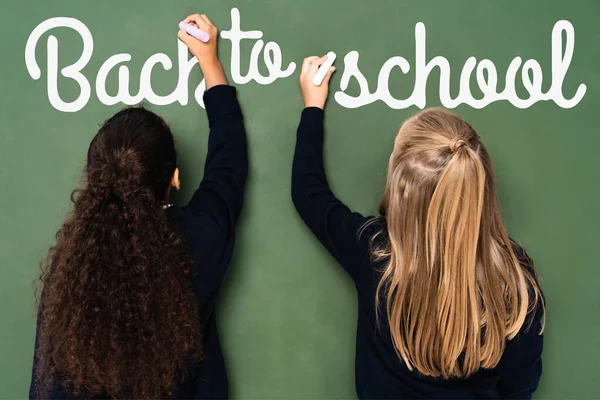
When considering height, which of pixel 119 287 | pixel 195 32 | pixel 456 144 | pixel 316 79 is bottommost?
pixel 119 287

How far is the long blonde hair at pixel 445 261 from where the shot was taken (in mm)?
1005

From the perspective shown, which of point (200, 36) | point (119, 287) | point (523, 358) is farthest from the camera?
point (200, 36)

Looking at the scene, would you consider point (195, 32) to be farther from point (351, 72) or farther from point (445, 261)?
point (445, 261)

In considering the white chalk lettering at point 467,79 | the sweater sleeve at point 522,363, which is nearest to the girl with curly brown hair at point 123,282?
the white chalk lettering at point 467,79

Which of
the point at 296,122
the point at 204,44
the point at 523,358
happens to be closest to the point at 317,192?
the point at 296,122

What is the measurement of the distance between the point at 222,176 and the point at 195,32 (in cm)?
33

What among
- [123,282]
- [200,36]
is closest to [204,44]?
[200,36]

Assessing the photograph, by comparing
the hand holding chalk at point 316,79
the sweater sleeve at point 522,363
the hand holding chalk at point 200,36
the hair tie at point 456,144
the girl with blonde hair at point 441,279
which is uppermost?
the hand holding chalk at point 200,36

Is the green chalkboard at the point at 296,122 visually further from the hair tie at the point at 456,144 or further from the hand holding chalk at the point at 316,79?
the hair tie at the point at 456,144

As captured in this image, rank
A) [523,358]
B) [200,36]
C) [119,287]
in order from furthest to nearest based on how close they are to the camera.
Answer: [200,36]
[523,358]
[119,287]

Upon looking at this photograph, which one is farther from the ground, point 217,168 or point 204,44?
point 204,44

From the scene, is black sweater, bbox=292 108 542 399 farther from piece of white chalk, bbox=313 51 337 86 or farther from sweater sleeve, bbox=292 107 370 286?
piece of white chalk, bbox=313 51 337 86

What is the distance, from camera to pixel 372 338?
1136 millimetres

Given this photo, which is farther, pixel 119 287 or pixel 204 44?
pixel 204 44
